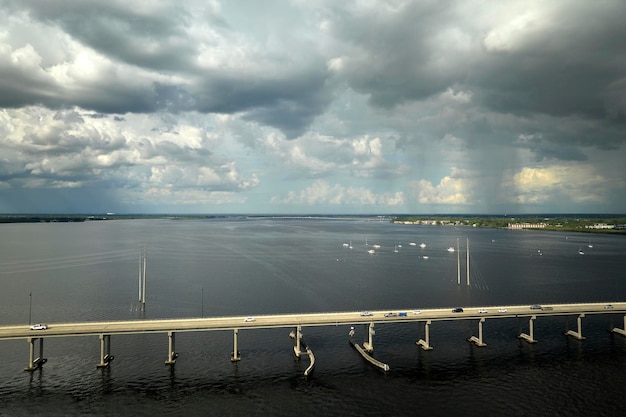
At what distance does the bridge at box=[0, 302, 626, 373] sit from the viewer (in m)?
63.6

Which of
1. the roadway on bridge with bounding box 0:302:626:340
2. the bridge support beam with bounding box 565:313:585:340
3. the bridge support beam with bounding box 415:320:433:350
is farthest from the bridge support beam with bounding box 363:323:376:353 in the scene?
the bridge support beam with bounding box 565:313:585:340

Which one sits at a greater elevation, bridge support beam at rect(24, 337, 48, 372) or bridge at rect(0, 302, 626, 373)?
bridge at rect(0, 302, 626, 373)

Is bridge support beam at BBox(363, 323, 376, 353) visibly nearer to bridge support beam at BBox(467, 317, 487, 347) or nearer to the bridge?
the bridge

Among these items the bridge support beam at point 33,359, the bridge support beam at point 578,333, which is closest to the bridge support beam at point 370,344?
the bridge support beam at point 578,333

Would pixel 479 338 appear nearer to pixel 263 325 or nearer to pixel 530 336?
pixel 530 336

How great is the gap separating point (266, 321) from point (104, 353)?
86.0ft

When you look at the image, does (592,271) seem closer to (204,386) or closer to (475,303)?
(475,303)

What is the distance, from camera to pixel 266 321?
226ft

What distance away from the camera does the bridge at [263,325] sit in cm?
6361

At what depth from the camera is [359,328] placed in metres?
82.4

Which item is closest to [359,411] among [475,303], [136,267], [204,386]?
[204,386]

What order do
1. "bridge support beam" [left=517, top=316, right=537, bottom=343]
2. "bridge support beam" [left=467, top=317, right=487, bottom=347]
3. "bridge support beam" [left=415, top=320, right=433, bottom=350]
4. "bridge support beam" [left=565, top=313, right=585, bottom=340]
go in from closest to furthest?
"bridge support beam" [left=415, top=320, right=433, bottom=350] < "bridge support beam" [left=467, top=317, right=487, bottom=347] < "bridge support beam" [left=517, top=316, right=537, bottom=343] < "bridge support beam" [left=565, top=313, right=585, bottom=340]

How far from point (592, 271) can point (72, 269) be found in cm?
19073

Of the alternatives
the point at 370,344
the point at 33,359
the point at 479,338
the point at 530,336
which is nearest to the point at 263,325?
the point at 370,344
